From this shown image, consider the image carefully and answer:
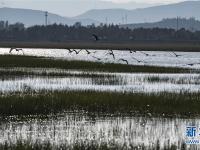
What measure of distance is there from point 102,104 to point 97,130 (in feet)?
19.8

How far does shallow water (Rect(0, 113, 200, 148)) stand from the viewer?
67.3 ft

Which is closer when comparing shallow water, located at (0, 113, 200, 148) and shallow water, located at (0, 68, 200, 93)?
shallow water, located at (0, 113, 200, 148)

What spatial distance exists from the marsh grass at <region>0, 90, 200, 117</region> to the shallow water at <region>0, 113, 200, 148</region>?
4.45 feet

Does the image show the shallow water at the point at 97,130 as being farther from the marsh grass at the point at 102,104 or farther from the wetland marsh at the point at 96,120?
the marsh grass at the point at 102,104

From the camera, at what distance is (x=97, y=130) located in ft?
75.4

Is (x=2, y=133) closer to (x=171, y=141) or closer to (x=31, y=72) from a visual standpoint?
(x=171, y=141)

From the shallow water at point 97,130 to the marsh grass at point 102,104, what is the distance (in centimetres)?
136

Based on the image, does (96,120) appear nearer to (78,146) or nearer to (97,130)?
(97,130)

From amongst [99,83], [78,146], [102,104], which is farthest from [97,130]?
[99,83]

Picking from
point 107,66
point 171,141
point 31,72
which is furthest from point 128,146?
point 107,66

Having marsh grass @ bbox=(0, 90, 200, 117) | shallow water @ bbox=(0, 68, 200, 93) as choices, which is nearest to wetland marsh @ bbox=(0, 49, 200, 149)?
marsh grass @ bbox=(0, 90, 200, 117)

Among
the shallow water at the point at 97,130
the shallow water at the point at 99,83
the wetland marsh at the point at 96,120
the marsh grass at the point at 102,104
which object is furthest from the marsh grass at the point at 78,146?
the shallow water at the point at 99,83

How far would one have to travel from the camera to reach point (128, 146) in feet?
62.6

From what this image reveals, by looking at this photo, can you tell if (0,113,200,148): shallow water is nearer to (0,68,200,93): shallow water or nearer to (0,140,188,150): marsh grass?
(0,140,188,150): marsh grass
